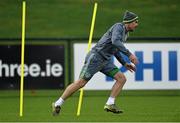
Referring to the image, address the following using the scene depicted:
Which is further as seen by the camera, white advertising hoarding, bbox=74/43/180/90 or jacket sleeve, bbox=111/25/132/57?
white advertising hoarding, bbox=74/43/180/90

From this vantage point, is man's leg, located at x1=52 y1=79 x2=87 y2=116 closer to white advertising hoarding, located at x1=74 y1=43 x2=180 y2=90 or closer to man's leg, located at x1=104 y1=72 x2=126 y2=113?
man's leg, located at x1=104 y1=72 x2=126 y2=113

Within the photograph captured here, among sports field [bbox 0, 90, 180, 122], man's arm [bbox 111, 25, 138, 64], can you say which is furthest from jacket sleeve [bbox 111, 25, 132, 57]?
sports field [bbox 0, 90, 180, 122]

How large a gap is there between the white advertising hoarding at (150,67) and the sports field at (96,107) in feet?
0.79

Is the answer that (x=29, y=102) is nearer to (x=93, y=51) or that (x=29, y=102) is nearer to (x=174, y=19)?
(x=93, y=51)

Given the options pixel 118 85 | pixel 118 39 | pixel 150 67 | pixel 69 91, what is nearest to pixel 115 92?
pixel 118 85

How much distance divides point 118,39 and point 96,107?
337 centimetres

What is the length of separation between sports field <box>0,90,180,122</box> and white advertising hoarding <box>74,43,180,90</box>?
240mm

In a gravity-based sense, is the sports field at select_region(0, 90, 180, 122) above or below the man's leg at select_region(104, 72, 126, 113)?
below

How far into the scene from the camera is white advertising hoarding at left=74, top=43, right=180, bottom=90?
65.3 ft

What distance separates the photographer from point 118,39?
13625 millimetres

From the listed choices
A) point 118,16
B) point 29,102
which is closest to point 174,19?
point 118,16

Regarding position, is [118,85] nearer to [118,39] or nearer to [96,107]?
[118,39]

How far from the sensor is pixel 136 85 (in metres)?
19.9

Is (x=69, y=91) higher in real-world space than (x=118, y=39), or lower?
lower
